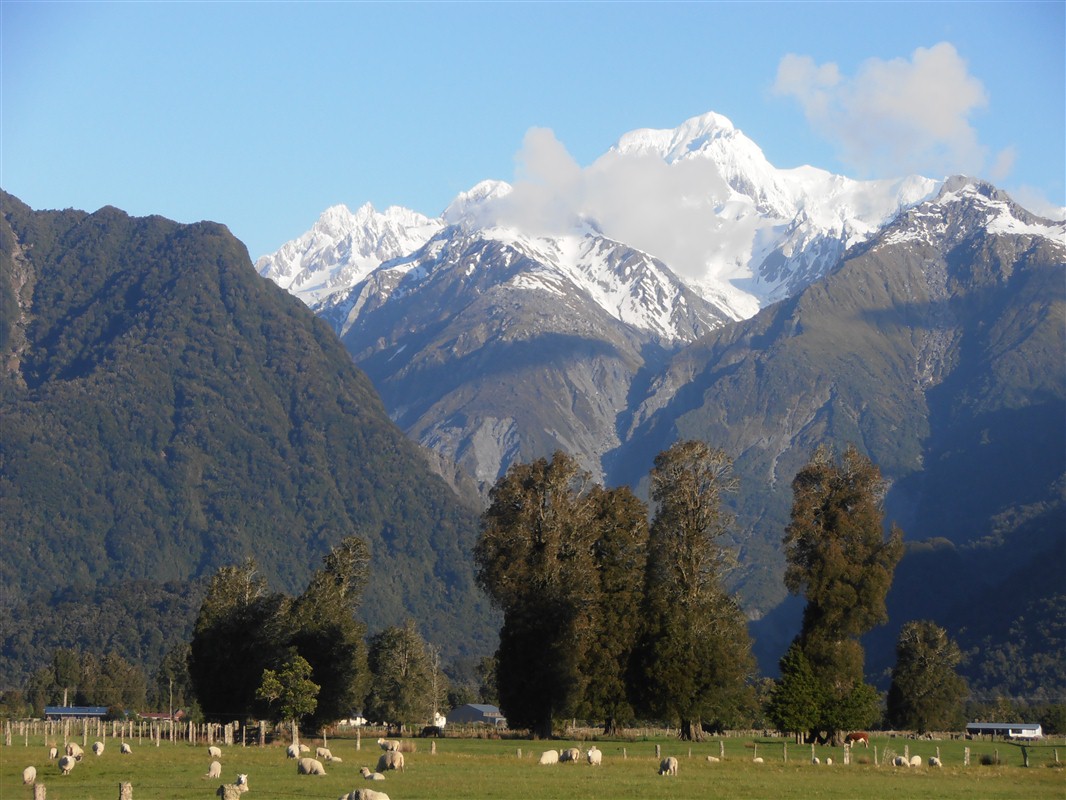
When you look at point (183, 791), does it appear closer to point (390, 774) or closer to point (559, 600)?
point (390, 774)

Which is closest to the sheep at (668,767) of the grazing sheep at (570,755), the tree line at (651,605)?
the grazing sheep at (570,755)

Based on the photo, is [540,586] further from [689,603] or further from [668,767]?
A: [668,767]

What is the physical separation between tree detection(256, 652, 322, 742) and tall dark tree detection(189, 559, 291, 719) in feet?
23.4

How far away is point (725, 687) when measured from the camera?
88.1m

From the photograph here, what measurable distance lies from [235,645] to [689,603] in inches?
1461

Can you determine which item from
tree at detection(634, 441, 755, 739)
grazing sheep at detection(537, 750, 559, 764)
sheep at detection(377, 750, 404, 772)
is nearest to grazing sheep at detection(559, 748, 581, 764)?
grazing sheep at detection(537, 750, 559, 764)

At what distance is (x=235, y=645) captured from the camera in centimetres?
10788

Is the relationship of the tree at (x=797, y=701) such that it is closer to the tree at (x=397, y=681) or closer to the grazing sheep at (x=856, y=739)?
the grazing sheep at (x=856, y=739)

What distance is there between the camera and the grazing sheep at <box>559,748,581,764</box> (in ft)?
205

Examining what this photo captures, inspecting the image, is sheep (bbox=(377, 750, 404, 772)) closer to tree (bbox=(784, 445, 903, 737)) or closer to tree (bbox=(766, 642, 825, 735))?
tree (bbox=(766, 642, 825, 735))

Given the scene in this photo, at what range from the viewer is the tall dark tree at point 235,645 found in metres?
101

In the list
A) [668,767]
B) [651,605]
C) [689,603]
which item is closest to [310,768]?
[668,767]

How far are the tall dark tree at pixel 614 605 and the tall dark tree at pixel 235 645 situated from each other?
22260 mm

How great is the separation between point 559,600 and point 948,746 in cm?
2885
